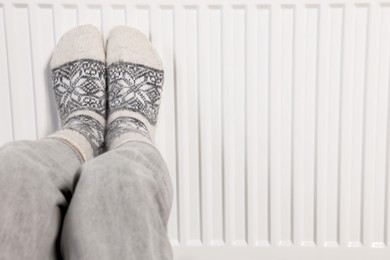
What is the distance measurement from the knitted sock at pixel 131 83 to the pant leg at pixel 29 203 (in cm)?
23

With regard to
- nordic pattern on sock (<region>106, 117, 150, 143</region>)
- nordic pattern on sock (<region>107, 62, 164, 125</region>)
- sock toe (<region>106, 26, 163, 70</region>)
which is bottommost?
nordic pattern on sock (<region>106, 117, 150, 143</region>)

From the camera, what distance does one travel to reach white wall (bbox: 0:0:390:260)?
0.85 meters

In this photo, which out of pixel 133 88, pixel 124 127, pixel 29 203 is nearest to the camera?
pixel 29 203

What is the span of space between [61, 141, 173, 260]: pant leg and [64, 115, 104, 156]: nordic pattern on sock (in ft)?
0.82

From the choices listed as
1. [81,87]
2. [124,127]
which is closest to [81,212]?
[124,127]

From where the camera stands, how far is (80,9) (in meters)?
0.86

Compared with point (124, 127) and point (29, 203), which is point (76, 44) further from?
point (29, 203)

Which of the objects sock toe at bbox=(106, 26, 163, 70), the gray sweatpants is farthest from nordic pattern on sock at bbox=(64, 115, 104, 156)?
the gray sweatpants

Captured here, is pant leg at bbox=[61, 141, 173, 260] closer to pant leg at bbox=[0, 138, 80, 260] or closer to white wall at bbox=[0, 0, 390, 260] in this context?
pant leg at bbox=[0, 138, 80, 260]

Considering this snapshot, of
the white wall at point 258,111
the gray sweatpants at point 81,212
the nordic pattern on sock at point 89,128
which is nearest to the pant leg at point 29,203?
the gray sweatpants at point 81,212

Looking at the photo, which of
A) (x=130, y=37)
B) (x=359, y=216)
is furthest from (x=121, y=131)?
A: (x=359, y=216)

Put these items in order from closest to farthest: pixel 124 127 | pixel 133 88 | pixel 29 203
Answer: pixel 29 203
pixel 124 127
pixel 133 88

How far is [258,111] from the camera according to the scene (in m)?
0.87

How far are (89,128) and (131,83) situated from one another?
0.13m
